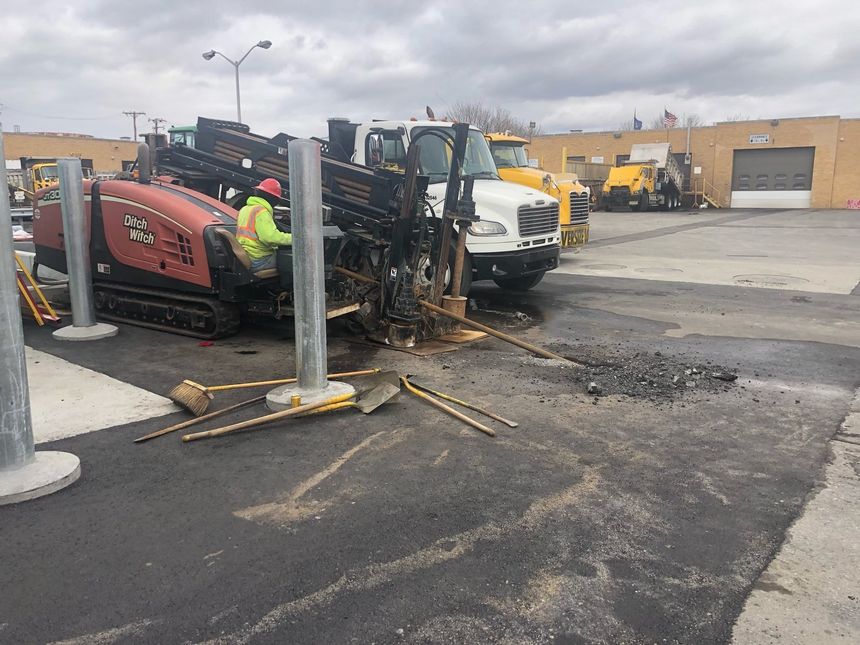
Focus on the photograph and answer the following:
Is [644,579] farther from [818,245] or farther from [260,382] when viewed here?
[818,245]

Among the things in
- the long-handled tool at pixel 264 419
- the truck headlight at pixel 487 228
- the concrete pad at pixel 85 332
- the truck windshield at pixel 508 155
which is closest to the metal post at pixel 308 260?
the long-handled tool at pixel 264 419

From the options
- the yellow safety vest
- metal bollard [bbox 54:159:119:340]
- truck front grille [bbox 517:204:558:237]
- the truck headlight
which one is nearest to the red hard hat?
the yellow safety vest

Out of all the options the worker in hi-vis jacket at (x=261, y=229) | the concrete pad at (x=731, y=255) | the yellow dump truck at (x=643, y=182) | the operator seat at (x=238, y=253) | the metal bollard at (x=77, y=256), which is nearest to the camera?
the worker in hi-vis jacket at (x=261, y=229)

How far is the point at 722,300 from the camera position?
1107cm

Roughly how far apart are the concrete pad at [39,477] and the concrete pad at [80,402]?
709 mm

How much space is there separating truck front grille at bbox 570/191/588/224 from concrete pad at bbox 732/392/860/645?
39.5 ft

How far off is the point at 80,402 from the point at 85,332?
2737 millimetres

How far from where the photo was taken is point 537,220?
10.4 metres

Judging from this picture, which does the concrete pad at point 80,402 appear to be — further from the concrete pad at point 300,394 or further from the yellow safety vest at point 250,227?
the yellow safety vest at point 250,227

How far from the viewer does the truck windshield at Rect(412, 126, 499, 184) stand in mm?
9926

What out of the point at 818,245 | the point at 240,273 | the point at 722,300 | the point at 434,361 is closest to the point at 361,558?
the point at 434,361

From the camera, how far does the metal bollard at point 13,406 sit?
A: 13.0 ft

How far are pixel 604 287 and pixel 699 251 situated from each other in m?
7.52

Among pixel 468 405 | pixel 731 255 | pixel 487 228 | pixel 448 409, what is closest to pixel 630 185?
pixel 731 255
